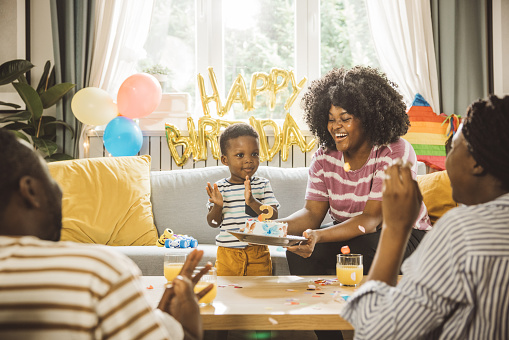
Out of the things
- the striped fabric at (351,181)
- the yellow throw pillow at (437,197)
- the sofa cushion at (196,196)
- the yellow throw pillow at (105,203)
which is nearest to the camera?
the striped fabric at (351,181)

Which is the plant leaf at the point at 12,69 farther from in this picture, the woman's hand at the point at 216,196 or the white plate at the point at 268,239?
the white plate at the point at 268,239

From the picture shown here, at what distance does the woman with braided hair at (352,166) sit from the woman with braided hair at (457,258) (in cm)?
129

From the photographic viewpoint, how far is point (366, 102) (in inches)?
102

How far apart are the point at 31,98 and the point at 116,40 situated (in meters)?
0.85

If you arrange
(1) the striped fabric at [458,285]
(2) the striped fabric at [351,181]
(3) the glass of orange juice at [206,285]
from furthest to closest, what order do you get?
(2) the striped fabric at [351,181] → (3) the glass of orange juice at [206,285] → (1) the striped fabric at [458,285]

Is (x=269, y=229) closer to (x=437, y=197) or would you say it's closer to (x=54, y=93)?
(x=437, y=197)

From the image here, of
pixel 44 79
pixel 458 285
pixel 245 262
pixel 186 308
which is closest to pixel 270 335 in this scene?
pixel 245 262

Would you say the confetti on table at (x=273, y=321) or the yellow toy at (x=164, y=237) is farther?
the yellow toy at (x=164, y=237)

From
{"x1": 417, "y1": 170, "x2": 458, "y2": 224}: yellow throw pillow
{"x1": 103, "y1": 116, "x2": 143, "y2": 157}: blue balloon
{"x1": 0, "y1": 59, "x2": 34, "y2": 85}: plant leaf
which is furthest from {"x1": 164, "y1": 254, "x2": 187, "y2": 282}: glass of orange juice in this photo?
{"x1": 0, "y1": 59, "x2": 34, "y2": 85}: plant leaf

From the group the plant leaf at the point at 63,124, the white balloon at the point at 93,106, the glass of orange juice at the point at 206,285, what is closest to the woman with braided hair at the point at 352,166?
the glass of orange juice at the point at 206,285

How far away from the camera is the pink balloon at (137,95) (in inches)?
149

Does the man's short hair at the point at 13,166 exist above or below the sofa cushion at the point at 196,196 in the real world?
above

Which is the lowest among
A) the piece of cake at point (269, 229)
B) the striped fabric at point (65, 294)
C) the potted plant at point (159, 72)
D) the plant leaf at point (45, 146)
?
the piece of cake at point (269, 229)

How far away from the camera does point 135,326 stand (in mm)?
803
